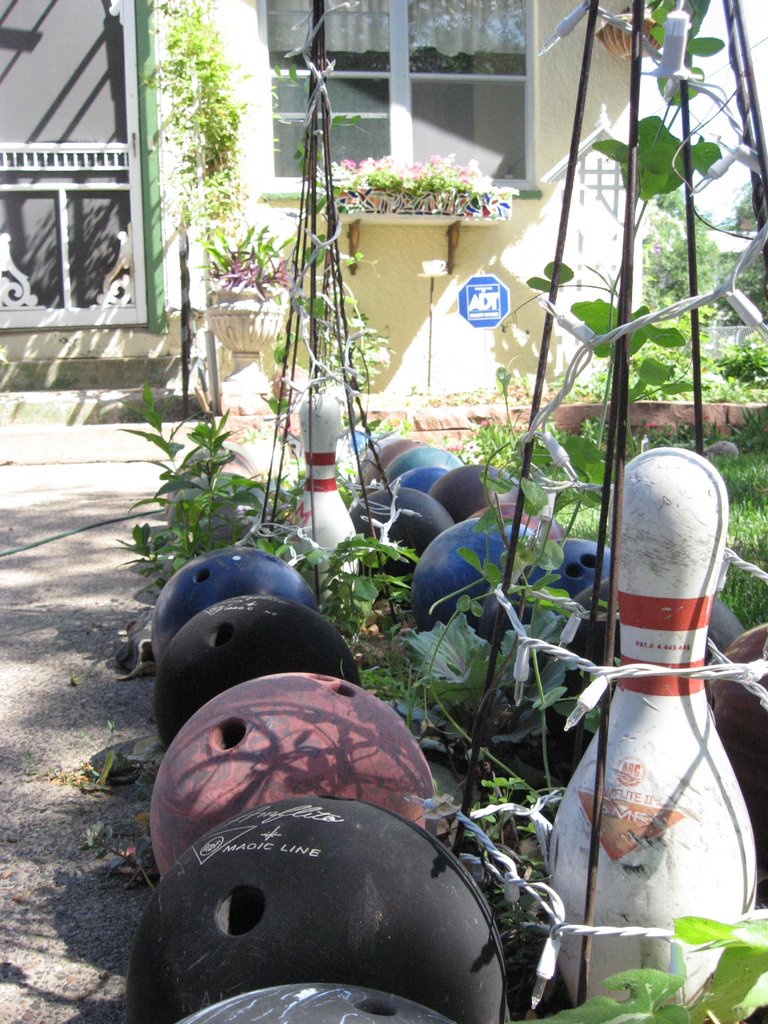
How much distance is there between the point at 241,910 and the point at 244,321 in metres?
6.88

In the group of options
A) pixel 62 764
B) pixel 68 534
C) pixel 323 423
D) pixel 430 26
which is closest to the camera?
→ pixel 62 764

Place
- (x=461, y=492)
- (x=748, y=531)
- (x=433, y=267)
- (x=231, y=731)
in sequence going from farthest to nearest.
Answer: (x=433, y=267) → (x=748, y=531) → (x=461, y=492) → (x=231, y=731)

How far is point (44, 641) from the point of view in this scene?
3930mm

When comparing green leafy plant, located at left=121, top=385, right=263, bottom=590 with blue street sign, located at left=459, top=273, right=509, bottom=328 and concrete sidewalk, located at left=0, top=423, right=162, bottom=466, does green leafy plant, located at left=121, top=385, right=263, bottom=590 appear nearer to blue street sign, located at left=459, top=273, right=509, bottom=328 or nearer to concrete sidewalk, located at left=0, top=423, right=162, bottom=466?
blue street sign, located at left=459, top=273, right=509, bottom=328

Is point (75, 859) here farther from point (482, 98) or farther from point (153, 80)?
point (482, 98)

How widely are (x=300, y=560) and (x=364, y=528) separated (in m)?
0.64

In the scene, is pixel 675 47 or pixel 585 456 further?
pixel 585 456

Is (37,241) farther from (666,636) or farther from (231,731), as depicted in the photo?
(666,636)

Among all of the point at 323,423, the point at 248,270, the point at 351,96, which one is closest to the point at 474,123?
the point at 351,96

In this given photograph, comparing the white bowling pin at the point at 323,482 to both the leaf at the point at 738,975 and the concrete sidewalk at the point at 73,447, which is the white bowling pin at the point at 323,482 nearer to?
the leaf at the point at 738,975

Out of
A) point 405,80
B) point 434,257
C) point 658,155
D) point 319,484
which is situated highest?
point 405,80

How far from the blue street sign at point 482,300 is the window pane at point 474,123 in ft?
7.66

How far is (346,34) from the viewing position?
954 cm

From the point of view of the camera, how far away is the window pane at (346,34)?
9352 millimetres
